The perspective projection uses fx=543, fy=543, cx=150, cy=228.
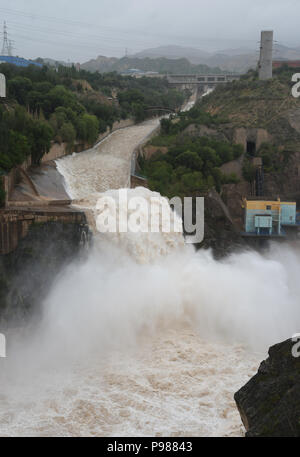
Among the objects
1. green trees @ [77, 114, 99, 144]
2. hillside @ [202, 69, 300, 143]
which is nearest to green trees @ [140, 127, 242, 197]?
green trees @ [77, 114, 99, 144]

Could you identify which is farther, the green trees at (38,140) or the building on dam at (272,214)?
the building on dam at (272,214)

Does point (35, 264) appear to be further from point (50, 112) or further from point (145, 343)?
point (50, 112)

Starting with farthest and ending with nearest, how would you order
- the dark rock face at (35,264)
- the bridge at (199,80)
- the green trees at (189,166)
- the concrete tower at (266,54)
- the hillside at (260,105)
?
the bridge at (199,80) → the concrete tower at (266,54) → the hillside at (260,105) → the green trees at (189,166) → the dark rock face at (35,264)

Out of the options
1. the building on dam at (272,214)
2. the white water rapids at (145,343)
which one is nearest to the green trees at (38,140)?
the white water rapids at (145,343)

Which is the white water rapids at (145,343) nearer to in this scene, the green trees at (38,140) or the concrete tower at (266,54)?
the green trees at (38,140)

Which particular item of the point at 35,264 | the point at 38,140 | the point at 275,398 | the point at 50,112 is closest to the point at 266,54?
the point at 50,112

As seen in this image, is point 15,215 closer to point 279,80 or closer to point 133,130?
point 133,130
